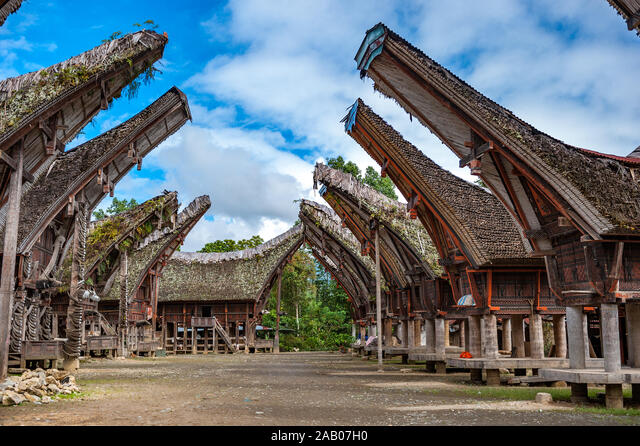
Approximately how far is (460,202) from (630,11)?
9.02m

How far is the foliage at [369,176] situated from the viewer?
135 feet

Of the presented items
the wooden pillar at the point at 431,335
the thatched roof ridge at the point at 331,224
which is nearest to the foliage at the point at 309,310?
the thatched roof ridge at the point at 331,224

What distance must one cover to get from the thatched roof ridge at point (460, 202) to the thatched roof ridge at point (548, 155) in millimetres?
4142

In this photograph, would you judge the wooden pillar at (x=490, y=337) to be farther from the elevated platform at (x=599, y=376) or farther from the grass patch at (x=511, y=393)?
the elevated platform at (x=599, y=376)

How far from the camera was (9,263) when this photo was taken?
12.5 meters

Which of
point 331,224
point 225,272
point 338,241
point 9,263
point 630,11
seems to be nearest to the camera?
point 630,11

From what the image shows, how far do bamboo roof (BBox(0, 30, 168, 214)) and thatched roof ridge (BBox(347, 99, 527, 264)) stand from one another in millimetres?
6233

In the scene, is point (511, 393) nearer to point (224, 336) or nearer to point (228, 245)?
point (224, 336)

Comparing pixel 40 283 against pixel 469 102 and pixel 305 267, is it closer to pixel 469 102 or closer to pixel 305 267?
pixel 469 102

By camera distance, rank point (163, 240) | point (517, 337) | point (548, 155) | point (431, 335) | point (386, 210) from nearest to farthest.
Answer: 1. point (548, 155)
2. point (517, 337)
3. point (431, 335)
4. point (386, 210)
5. point (163, 240)

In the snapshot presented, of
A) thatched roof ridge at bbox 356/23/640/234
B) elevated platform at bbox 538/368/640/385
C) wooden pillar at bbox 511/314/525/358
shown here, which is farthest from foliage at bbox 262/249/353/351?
elevated platform at bbox 538/368/640/385

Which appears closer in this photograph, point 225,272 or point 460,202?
point 460,202

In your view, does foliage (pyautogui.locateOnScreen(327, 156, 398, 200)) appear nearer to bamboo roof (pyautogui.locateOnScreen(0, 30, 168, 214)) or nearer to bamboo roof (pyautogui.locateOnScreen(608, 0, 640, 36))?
bamboo roof (pyautogui.locateOnScreen(0, 30, 168, 214))

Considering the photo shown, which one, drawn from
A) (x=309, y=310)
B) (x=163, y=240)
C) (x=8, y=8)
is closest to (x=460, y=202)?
(x=8, y=8)
